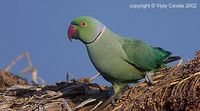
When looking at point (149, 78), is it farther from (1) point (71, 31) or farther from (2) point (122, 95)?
(1) point (71, 31)

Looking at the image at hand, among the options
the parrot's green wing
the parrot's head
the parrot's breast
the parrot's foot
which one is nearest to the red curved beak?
the parrot's head

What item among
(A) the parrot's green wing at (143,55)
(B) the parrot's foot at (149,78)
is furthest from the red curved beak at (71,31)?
(B) the parrot's foot at (149,78)

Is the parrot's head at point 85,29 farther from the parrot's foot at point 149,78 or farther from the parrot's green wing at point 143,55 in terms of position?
the parrot's foot at point 149,78

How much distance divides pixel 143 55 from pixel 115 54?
0.26 meters

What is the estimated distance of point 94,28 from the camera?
188 inches

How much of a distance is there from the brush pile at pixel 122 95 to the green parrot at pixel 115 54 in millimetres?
164

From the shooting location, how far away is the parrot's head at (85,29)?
4.73m

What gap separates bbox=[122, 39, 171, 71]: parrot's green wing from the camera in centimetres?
471

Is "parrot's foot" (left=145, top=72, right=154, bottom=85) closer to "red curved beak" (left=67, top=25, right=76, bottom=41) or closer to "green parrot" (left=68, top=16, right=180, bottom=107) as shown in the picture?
"green parrot" (left=68, top=16, right=180, bottom=107)

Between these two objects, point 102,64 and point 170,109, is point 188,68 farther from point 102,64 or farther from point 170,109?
point 102,64

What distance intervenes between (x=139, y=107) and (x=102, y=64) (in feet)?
1.81

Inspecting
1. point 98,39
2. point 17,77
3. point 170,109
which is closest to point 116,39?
point 98,39

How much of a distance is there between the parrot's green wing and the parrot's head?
0.80 feet

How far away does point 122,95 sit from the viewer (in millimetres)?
4570
